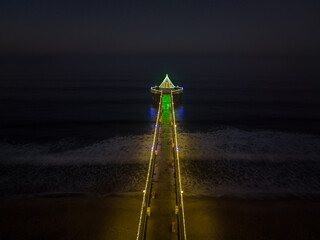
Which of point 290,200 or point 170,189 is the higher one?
point 170,189

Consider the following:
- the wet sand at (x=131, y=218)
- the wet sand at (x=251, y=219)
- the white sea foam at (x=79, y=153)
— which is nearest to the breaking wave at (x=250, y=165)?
the wet sand at (x=251, y=219)

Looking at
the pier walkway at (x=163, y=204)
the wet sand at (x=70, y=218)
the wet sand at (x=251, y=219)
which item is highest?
the pier walkway at (x=163, y=204)

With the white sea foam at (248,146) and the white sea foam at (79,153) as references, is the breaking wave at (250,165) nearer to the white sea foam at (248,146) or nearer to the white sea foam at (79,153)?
the white sea foam at (248,146)

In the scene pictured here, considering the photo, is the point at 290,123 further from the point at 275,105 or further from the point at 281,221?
the point at 281,221

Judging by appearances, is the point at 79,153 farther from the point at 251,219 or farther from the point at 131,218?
the point at 251,219

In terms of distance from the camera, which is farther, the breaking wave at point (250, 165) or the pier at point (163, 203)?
the breaking wave at point (250, 165)

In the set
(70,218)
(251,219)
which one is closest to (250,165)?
(251,219)

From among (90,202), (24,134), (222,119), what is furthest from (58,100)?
(90,202)

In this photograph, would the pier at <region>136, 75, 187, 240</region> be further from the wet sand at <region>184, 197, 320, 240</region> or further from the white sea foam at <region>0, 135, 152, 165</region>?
the white sea foam at <region>0, 135, 152, 165</region>
